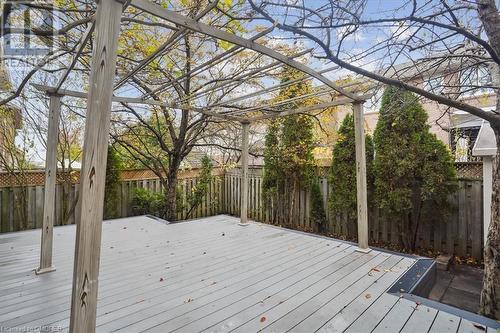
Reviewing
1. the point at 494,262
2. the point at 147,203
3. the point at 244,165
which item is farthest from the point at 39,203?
the point at 494,262

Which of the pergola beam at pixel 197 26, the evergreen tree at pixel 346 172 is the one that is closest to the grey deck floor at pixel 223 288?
the evergreen tree at pixel 346 172

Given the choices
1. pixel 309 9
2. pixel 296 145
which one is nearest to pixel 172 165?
pixel 296 145

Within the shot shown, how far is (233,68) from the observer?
4695 mm

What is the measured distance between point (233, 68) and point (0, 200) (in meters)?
4.97

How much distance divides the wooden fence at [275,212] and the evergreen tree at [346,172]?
1.28 feet

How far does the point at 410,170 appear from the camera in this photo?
4.23m

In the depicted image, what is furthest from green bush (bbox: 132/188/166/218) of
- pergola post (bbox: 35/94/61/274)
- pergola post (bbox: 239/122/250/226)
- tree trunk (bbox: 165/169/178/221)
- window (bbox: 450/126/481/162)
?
window (bbox: 450/126/481/162)

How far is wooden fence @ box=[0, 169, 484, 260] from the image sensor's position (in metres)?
4.09

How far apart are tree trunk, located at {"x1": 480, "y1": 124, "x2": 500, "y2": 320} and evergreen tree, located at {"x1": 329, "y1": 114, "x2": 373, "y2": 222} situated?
2.34 m

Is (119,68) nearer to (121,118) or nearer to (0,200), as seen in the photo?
(121,118)

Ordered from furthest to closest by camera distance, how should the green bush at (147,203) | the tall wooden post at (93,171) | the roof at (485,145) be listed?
1. the green bush at (147,203)
2. the roof at (485,145)
3. the tall wooden post at (93,171)

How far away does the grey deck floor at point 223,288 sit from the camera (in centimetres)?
194

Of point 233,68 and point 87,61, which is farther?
point 233,68

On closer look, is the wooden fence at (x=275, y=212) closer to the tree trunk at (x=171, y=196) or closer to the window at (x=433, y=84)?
the tree trunk at (x=171, y=196)
